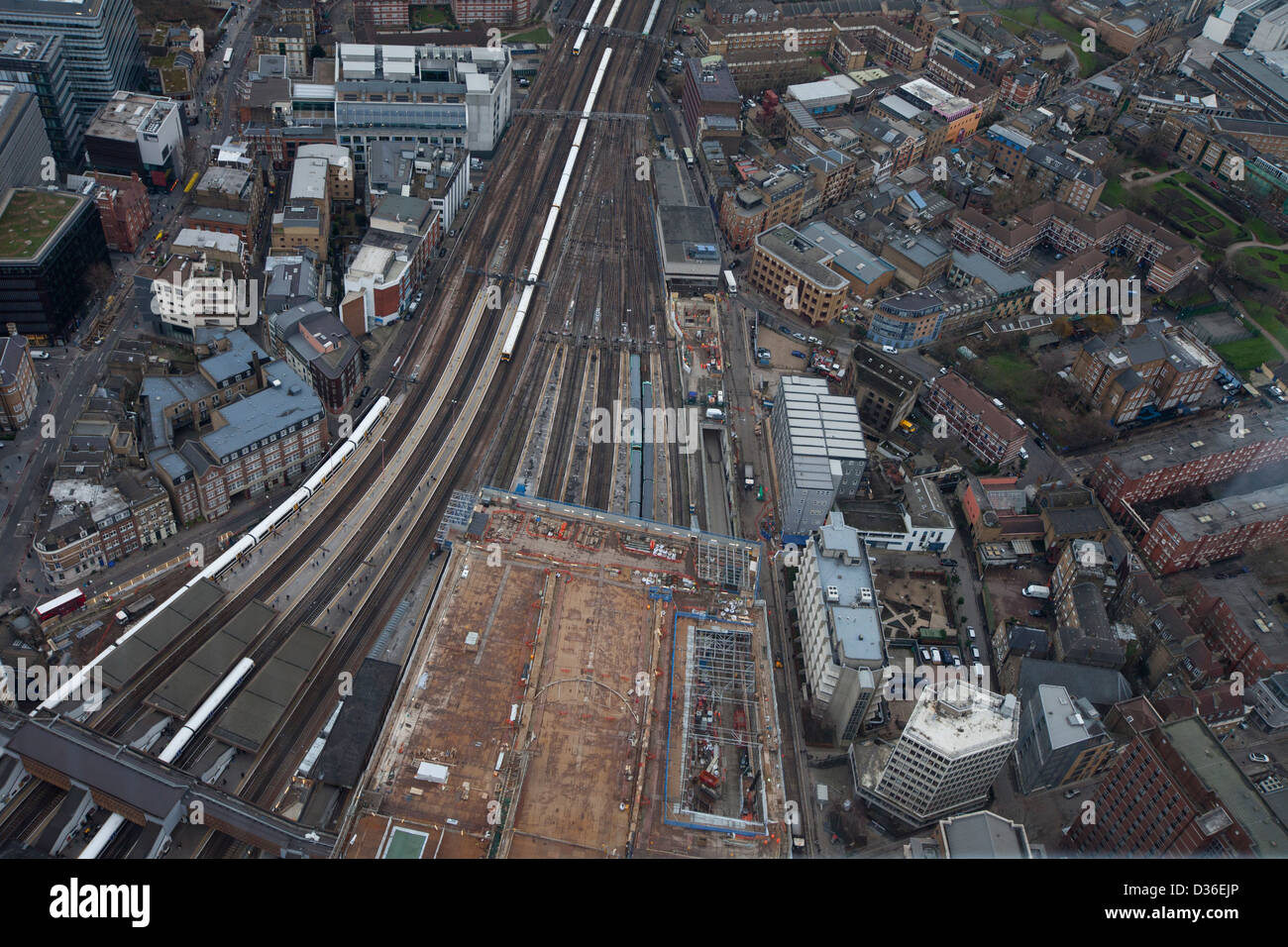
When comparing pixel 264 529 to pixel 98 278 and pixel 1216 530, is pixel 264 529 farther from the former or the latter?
pixel 1216 530

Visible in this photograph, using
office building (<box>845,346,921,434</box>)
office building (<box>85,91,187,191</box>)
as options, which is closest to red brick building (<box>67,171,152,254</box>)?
office building (<box>85,91,187,191</box>)

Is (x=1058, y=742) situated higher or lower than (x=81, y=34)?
lower

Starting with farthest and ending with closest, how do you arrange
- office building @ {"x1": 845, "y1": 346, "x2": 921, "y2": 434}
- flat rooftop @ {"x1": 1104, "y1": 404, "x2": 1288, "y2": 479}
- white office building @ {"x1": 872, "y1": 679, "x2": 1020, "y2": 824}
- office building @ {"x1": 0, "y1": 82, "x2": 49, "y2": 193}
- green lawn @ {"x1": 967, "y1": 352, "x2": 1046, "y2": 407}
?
1. green lawn @ {"x1": 967, "y1": 352, "x2": 1046, "y2": 407}
2. office building @ {"x1": 845, "y1": 346, "x2": 921, "y2": 434}
3. office building @ {"x1": 0, "y1": 82, "x2": 49, "y2": 193}
4. flat rooftop @ {"x1": 1104, "y1": 404, "x2": 1288, "y2": 479}
5. white office building @ {"x1": 872, "y1": 679, "x2": 1020, "y2": 824}

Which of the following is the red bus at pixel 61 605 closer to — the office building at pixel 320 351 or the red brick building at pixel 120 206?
the office building at pixel 320 351

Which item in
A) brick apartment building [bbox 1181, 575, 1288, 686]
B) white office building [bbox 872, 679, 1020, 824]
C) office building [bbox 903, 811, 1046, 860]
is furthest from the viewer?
brick apartment building [bbox 1181, 575, 1288, 686]

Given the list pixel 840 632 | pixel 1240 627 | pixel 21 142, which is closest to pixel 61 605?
pixel 21 142

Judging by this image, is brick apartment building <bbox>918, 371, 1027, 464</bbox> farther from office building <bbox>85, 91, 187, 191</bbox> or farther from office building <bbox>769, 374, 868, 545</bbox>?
office building <bbox>85, 91, 187, 191</bbox>

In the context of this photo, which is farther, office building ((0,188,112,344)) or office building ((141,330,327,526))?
office building ((0,188,112,344))

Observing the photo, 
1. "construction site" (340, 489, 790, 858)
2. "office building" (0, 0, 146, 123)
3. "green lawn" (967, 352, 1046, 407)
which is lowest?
"green lawn" (967, 352, 1046, 407)
